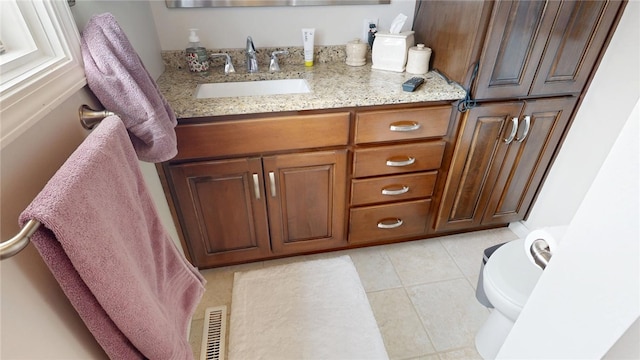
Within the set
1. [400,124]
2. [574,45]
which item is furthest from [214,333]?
[574,45]

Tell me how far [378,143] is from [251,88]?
0.68 metres

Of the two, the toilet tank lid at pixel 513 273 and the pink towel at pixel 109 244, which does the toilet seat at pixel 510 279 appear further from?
the pink towel at pixel 109 244

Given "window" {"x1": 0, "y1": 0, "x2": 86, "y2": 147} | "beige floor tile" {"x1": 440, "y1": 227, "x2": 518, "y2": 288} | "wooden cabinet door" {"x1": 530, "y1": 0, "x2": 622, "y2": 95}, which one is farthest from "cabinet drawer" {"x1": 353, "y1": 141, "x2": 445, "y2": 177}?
"window" {"x1": 0, "y1": 0, "x2": 86, "y2": 147}

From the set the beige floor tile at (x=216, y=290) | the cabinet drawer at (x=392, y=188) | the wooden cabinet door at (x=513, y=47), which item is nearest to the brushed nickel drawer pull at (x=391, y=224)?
the cabinet drawer at (x=392, y=188)

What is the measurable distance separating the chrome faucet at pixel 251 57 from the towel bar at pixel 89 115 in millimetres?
906

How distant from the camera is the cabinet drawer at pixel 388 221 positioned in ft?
5.23

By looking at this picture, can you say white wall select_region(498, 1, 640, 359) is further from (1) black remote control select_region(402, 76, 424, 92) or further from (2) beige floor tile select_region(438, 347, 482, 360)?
(1) black remote control select_region(402, 76, 424, 92)

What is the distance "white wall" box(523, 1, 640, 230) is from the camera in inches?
49.2

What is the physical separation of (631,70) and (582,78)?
0.15m

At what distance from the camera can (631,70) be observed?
1255 millimetres

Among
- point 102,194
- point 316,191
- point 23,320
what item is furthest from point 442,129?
point 23,320

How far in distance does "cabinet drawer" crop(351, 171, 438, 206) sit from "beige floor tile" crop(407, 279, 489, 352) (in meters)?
0.47

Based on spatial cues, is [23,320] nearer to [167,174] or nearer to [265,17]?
[167,174]

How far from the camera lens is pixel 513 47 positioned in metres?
1.25
